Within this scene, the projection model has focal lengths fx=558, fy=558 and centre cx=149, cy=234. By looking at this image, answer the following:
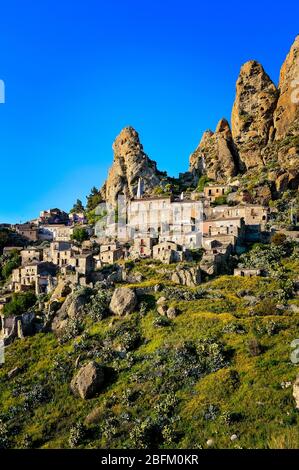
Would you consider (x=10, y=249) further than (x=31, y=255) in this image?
Yes

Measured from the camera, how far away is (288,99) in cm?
10700

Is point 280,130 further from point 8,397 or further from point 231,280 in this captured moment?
point 8,397

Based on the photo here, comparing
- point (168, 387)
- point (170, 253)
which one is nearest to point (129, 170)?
point (170, 253)

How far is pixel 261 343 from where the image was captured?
138 ft

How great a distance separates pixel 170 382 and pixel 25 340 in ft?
62.9

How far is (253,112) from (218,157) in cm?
1145

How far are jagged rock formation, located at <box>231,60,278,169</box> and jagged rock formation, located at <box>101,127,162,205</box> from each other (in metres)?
18.1

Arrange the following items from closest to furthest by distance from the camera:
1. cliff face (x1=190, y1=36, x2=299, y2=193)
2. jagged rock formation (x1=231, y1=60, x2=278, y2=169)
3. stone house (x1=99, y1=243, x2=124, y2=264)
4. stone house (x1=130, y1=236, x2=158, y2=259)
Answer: stone house (x1=130, y1=236, x2=158, y2=259)
stone house (x1=99, y1=243, x2=124, y2=264)
cliff face (x1=190, y1=36, x2=299, y2=193)
jagged rock formation (x1=231, y1=60, x2=278, y2=169)

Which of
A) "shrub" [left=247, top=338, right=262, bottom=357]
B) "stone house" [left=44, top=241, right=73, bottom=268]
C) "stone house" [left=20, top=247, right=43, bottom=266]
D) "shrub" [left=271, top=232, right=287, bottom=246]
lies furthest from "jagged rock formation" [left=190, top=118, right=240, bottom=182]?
"shrub" [left=247, top=338, right=262, bottom=357]

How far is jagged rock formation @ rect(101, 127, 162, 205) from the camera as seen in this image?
108125mm

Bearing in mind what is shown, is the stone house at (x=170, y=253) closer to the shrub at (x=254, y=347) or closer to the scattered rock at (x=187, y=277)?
the scattered rock at (x=187, y=277)

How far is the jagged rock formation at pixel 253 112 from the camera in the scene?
107m

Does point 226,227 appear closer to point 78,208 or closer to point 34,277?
point 34,277

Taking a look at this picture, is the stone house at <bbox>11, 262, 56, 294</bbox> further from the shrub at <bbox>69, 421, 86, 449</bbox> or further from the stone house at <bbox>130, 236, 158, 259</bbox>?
the shrub at <bbox>69, 421, 86, 449</bbox>
